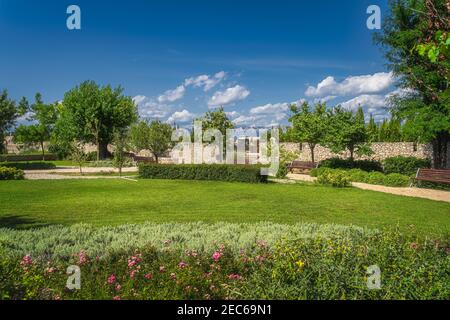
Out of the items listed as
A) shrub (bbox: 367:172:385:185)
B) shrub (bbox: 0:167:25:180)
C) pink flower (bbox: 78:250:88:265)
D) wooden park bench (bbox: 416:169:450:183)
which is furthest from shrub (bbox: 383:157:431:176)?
shrub (bbox: 0:167:25:180)

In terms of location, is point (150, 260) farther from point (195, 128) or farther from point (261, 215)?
point (195, 128)

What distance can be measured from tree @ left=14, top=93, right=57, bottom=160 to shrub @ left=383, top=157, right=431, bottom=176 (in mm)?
43276

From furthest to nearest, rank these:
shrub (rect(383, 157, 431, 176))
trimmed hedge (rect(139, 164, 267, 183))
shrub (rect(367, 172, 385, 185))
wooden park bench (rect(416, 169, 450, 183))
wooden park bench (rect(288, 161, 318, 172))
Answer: wooden park bench (rect(288, 161, 318, 172))
shrub (rect(383, 157, 431, 176))
trimmed hedge (rect(139, 164, 267, 183))
shrub (rect(367, 172, 385, 185))
wooden park bench (rect(416, 169, 450, 183))

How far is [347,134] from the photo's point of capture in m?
23.5

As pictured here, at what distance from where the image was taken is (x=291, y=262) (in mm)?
4480

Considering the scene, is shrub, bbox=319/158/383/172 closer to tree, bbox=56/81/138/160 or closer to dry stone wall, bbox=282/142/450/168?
dry stone wall, bbox=282/142/450/168

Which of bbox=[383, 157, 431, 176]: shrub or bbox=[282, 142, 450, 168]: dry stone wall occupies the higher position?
bbox=[282, 142, 450, 168]: dry stone wall

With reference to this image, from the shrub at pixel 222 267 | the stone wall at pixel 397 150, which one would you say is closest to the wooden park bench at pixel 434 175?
the stone wall at pixel 397 150

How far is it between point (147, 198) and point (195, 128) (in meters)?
24.1

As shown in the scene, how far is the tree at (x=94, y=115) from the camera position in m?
37.6

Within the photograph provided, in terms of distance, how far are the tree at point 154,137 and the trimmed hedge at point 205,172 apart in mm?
10382

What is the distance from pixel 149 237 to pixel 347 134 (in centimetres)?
1924

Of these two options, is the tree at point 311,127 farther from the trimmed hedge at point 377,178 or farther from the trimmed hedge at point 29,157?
the trimmed hedge at point 29,157

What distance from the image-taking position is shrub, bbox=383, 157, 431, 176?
843 inches
